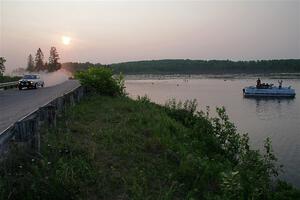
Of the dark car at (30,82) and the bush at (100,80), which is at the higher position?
the bush at (100,80)

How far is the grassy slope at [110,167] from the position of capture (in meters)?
7.85

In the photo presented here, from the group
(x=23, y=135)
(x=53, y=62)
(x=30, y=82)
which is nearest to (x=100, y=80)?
(x=30, y=82)

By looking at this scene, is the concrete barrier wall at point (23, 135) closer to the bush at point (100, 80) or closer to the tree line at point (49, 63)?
the bush at point (100, 80)

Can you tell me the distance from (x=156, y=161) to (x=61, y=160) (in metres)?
3.05

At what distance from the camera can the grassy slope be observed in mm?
7850

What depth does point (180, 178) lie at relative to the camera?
1006 centimetres

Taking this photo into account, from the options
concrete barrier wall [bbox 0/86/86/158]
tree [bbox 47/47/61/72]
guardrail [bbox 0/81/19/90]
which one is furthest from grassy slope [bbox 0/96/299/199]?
tree [bbox 47/47/61/72]

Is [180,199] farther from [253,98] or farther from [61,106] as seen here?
[253,98]

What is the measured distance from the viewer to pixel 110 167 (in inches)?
385

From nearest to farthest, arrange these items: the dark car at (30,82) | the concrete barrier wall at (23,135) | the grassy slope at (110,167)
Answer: the grassy slope at (110,167) → the concrete barrier wall at (23,135) → the dark car at (30,82)

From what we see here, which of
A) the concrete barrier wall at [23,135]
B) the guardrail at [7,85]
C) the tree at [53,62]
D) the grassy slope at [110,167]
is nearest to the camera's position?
→ the grassy slope at [110,167]

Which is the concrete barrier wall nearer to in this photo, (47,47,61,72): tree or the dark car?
the dark car

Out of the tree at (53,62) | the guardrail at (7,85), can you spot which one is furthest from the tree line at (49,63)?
the guardrail at (7,85)

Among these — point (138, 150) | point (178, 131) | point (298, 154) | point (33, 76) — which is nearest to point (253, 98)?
point (33, 76)
